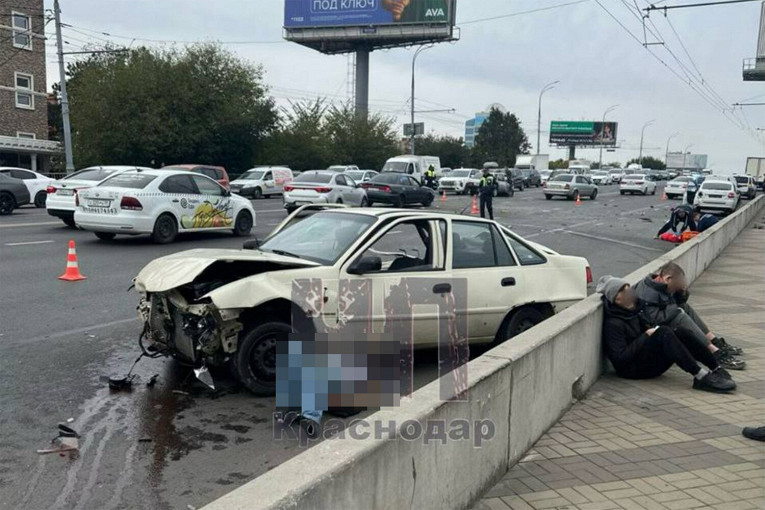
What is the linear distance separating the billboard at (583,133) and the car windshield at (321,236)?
129 m

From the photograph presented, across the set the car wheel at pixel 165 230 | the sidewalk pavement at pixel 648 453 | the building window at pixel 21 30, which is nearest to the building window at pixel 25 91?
the building window at pixel 21 30

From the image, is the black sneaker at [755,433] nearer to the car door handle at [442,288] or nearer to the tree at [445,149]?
the car door handle at [442,288]

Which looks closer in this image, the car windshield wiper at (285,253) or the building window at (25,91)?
the car windshield wiper at (285,253)

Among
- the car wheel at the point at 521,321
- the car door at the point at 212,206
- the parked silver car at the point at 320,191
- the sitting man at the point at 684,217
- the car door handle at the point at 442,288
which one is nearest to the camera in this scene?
the car door handle at the point at 442,288

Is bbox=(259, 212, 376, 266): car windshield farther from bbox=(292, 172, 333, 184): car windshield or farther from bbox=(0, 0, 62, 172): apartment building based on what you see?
bbox=(0, 0, 62, 172): apartment building

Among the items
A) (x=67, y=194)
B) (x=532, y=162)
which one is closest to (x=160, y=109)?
(x=67, y=194)

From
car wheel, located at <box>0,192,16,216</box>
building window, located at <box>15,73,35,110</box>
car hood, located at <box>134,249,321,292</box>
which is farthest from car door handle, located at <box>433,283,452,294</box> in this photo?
building window, located at <box>15,73,35,110</box>

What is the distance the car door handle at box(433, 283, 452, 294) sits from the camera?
5969 millimetres

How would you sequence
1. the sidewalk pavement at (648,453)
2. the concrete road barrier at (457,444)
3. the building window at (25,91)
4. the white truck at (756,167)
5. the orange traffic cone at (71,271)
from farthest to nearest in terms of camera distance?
1. the white truck at (756,167)
2. the building window at (25,91)
3. the orange traffic cone at (71,271)
4. the sidewalk pavement at (648,453)
5. the concrete road barrier at (457,444)

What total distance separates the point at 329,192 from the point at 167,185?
9243mm

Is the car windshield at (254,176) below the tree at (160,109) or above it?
below

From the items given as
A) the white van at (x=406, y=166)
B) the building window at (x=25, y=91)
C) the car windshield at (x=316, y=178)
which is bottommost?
the car windshield at (x=316, y=178)

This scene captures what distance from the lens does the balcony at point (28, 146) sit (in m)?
40.5

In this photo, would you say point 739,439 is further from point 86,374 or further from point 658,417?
point 86,374
